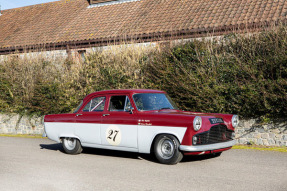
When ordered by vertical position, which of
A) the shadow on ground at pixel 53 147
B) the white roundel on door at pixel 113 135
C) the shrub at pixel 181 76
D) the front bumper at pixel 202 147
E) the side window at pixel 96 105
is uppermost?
the shrub at pixel 181 76

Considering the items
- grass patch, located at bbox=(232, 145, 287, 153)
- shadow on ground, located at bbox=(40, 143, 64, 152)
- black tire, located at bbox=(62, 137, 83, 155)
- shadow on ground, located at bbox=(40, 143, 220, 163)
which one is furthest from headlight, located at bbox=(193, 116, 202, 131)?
shadow on ground, located at bbox=(40, 143, 64, 152)

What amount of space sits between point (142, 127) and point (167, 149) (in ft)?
2.51

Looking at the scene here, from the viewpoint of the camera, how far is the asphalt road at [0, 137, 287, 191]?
20.0ft

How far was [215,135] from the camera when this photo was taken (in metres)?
7.79

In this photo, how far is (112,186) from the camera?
6074 millimetres

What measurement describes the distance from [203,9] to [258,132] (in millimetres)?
10902

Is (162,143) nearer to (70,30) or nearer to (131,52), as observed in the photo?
(131,52)

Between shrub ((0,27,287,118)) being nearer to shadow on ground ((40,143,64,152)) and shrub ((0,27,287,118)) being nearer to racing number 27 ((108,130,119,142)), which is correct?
shadow on ground ((40,143,64,152))

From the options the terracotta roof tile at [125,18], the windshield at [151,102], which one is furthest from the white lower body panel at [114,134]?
the terracotta roof tile at [125,18]

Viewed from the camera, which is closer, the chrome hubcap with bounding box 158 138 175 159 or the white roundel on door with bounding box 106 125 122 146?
the chrome hubcap with bounding box 158 138 175 159

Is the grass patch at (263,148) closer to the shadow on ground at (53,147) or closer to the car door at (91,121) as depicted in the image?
the car door at (91,121)

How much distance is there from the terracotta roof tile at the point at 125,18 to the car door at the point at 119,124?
10.3 meters

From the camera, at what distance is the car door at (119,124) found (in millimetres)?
8234

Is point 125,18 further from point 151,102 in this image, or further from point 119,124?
point 119,124
